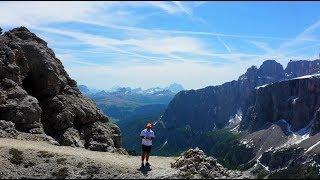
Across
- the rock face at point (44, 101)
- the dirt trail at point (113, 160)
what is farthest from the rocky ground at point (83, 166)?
the rock face at point (44, 101)

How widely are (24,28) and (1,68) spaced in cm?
1614

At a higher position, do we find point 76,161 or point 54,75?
point 54,75

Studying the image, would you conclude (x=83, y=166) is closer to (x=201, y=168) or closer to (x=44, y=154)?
(x=44, y=154)

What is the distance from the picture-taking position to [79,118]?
2721 inches

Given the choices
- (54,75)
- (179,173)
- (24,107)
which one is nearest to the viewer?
(179,173)

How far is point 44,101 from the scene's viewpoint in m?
69.8

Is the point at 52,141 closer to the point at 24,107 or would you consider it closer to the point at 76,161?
the point at 24,107

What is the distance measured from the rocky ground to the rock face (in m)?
11.1

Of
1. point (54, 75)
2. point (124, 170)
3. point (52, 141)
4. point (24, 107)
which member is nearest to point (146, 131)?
point (124, 170)

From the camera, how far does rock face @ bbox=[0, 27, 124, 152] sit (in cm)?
6231

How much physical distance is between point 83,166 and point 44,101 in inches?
1126

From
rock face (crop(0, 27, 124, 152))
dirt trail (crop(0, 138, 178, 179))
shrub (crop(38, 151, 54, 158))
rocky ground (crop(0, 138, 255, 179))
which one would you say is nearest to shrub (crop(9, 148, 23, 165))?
rocky ground (crop(0, 138, 255, 179))

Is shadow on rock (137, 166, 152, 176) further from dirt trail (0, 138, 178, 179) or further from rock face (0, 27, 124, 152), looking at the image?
rock face (0, 27, 124, 152)

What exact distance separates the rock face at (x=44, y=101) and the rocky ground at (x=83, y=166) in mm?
11119
